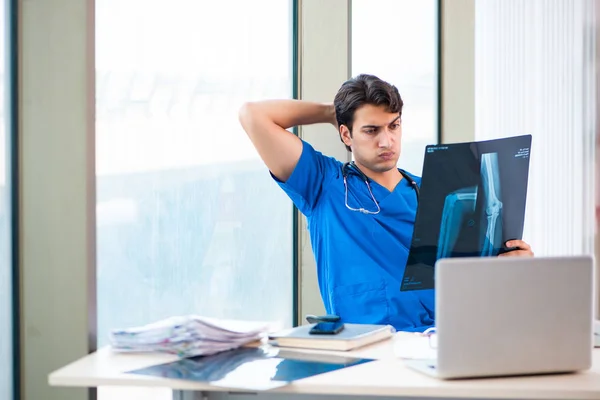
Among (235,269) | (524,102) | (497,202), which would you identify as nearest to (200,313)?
(235,269)

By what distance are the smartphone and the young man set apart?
55cm

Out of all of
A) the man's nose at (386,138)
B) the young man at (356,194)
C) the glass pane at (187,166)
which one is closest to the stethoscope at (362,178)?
the young man at (356,194)

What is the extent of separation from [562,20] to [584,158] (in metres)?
0.73

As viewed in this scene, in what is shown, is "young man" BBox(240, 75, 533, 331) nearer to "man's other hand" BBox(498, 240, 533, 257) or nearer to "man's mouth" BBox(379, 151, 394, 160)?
"man's mouth" BBox(379, 151, 394, 160)

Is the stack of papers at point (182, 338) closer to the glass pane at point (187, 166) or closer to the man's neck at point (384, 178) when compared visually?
the glass pane at point (187, 166)

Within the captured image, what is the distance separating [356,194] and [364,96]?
0.32m

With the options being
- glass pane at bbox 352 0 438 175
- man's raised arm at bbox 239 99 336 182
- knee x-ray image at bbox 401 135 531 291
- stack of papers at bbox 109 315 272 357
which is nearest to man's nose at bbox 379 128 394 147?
man's raised arm at bbox 239 99 336 182

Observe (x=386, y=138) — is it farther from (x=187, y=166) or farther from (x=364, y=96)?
(x=187, y=166)

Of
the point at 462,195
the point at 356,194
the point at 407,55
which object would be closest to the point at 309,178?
the point at 356,194

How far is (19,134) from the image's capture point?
1.89m

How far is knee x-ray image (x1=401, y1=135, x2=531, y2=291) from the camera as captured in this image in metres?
1.75

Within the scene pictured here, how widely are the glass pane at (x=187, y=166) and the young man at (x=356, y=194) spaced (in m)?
0.24

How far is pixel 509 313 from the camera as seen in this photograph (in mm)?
1303

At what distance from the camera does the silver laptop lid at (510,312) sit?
129cm
